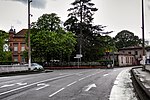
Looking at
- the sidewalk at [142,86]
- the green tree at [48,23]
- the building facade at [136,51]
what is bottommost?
the sidewalk at [142,86]

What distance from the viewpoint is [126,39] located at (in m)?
153

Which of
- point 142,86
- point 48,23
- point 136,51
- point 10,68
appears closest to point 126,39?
point 136,51

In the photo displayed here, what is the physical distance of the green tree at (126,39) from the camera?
15060cm

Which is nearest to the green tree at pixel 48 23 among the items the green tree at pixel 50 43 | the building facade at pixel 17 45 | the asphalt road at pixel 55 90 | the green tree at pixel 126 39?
the green tree at pixel 50 43

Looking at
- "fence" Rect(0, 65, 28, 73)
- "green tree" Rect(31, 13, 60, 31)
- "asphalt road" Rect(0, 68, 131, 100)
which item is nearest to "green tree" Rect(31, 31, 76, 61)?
"green tree" Rect(31, 13, 60, 31)

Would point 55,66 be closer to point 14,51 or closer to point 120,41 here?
point 14,51

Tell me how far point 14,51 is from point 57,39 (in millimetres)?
39834

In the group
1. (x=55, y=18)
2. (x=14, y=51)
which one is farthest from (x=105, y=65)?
(x=14, y=51)

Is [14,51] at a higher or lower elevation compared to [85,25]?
lower

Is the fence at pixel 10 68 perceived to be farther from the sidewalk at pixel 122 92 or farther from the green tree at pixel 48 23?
the green tree at pixel 48 23

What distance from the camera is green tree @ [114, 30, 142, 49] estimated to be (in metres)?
151

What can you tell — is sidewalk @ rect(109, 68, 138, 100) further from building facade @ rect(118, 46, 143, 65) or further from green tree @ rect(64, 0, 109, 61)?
building facade @ rect(118, 46, 143, 65)

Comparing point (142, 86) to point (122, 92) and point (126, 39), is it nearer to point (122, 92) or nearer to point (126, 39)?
point (122, 92)

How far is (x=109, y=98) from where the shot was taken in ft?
39.4
